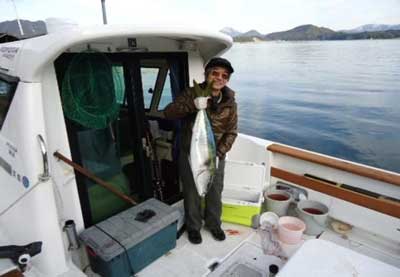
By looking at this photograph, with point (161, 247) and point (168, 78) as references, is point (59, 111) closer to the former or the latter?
point (161, 247)

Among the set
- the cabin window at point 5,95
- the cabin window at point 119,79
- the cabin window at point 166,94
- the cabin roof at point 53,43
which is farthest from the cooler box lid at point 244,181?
the cabin window at point 5,95

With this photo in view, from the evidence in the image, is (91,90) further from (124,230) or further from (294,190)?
(294,190)

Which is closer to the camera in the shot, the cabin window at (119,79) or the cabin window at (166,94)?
the cabin window at (119,79)

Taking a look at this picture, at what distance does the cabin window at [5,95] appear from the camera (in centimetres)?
183

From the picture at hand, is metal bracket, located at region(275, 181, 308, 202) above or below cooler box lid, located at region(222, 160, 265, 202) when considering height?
below

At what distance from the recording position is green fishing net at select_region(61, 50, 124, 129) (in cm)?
206

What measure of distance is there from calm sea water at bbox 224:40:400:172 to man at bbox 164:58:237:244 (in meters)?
5.46

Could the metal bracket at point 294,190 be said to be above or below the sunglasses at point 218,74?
below

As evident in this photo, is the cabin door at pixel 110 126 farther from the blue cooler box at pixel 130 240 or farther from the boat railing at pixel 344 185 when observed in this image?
the boat railing at pixel 344 185

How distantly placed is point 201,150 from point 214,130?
1.92 feet

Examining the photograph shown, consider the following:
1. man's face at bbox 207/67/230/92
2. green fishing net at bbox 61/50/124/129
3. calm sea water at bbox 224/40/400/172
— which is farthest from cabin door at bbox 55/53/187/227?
calm sea water at bbox 224/40/400/172

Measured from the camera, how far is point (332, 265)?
62.3 inches

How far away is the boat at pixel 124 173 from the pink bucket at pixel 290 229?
82 millimetres

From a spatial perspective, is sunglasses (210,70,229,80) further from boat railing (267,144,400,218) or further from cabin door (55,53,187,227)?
boat railing (267,144,400,218)
